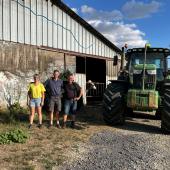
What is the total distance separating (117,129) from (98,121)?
1.56 meters

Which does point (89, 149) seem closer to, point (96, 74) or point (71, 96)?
point (71, 96)

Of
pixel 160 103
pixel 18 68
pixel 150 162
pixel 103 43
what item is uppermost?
pixel 103 43

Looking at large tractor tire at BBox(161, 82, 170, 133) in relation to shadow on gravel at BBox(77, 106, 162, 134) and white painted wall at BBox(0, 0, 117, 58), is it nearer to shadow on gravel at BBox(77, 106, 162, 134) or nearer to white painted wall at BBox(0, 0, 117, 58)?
shadow on gravel at BBox(77, 106, 162, 134)

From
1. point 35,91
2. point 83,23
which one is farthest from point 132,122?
point 83,23

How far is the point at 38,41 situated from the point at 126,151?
275 inches

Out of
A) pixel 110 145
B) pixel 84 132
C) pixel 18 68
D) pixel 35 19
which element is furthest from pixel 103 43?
pixel 110 145

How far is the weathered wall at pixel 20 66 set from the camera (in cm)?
1191

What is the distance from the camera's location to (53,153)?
7477mm

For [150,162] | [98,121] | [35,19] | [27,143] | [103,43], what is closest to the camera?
[150,162]

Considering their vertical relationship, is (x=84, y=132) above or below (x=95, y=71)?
below

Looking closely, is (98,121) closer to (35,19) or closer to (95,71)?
(35,19)

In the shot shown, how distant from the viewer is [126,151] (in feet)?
25.5

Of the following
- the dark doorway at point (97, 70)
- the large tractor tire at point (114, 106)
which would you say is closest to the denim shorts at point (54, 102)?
the large tractor tire at point (114, 106)

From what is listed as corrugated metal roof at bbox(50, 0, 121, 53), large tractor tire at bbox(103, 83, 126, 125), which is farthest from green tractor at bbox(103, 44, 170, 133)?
corrugated metal roof at bbox(50, 0, 121, 53)
